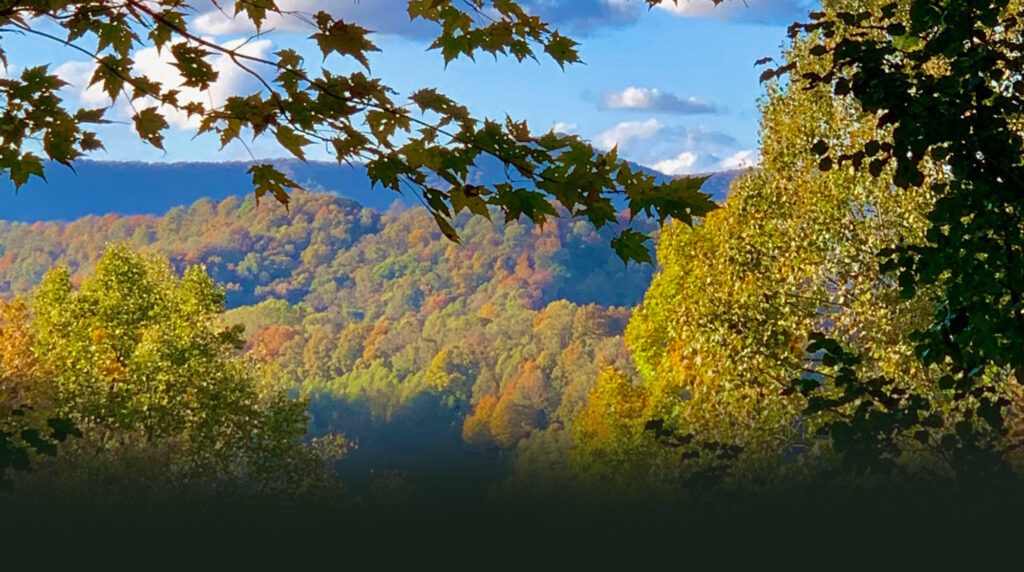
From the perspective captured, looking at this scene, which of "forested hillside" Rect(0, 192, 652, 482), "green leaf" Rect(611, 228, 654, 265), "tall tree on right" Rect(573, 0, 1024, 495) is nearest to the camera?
"green leaf" Rect(611, 228, 654, 265)

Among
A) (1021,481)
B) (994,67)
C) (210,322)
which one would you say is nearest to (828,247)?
(1021,481)

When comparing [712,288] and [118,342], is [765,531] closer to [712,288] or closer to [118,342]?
[712,288]

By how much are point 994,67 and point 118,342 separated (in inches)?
1215

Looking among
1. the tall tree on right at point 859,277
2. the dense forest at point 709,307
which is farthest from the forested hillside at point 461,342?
the tall tree on right at point 859,277

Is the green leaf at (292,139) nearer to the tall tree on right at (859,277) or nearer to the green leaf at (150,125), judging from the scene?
the green leaf at (150,125)

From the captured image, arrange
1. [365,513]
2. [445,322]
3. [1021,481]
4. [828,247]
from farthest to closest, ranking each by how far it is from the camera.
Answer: [445,322] < [365,513] < [828,247] < [1021,481]

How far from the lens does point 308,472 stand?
39.6m

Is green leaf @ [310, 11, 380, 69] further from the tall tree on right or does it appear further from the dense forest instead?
the tall tree on right

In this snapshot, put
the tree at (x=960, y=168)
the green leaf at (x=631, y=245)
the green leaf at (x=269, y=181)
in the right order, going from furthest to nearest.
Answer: the tree at (x=960, y=168) < the green leaf at (x=269, y=181) < the green leaf at (x=631, y=245)

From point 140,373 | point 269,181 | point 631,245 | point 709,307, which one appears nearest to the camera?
point 631,245

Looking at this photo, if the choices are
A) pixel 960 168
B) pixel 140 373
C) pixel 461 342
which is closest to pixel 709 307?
pixel 960 168

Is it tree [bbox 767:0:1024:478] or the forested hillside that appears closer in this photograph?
tree [bbox 767:0:1024:478]

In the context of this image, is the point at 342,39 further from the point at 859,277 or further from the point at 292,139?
the point at 859,277

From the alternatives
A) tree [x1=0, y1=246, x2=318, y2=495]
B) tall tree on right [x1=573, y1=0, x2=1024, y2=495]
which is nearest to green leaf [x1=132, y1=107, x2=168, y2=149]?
tall tree on right [x1=573, y1=0, x2=1024, y2=495]
